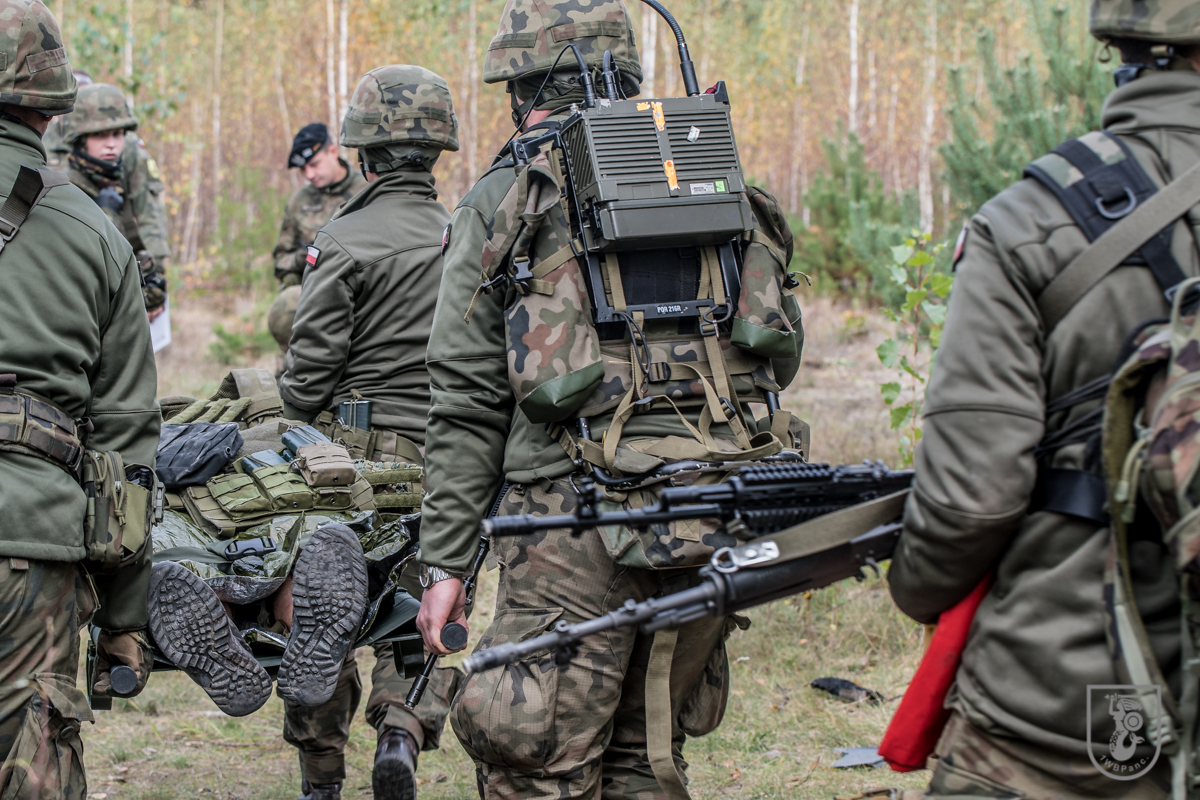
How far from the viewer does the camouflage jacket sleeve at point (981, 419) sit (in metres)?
1.94

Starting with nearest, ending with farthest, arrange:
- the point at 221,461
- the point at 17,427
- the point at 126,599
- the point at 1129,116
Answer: the point at 1129,116, the point at 17,427, the point at 126,599, the point at 221,461

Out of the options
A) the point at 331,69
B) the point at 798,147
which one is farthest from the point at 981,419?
the point at 798,147

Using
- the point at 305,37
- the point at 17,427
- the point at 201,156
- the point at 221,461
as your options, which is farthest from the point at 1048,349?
A: the point at 201,156

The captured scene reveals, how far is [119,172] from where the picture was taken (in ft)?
24.1

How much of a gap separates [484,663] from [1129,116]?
150cm

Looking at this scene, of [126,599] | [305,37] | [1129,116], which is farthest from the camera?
[305,37]

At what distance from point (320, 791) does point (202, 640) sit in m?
1.34

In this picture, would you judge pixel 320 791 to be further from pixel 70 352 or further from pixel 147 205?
pixel 147 205

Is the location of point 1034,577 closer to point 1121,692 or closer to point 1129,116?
point 1121,692

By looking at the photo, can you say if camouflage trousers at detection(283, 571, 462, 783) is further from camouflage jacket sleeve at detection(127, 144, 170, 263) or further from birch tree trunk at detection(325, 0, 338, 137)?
birch tree trunk at detection(325, 0, 338, 137)

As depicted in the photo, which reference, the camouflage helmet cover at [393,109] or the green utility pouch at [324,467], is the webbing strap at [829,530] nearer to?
the green utility pouch at [324,467]

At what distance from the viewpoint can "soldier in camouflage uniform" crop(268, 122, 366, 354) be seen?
781 centimetres

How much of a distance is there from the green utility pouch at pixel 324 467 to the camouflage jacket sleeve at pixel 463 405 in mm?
790

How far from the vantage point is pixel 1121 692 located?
1.88m
